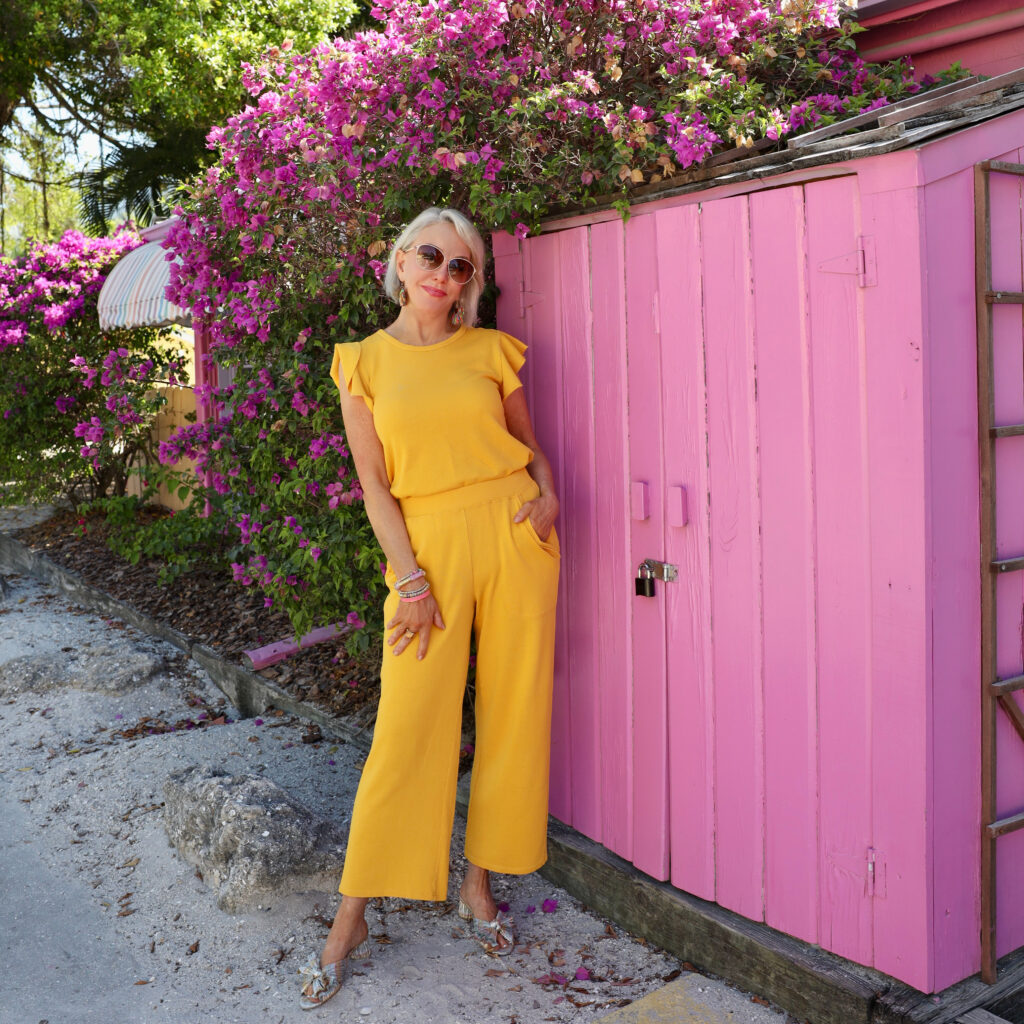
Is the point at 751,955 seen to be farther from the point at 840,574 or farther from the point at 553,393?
the point at 553,393

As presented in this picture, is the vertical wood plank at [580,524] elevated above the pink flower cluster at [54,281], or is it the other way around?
the pink flower cluster at [54,281]

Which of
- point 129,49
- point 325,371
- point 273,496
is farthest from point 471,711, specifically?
point 129,49

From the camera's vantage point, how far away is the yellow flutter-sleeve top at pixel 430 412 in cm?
306

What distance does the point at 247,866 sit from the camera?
3.54 metres

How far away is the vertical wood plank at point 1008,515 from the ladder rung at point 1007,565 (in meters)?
0.04

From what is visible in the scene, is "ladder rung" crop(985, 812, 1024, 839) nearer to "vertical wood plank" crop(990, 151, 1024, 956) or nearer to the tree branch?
"vertical wood plank" crop(990, 151, 1024, 956)

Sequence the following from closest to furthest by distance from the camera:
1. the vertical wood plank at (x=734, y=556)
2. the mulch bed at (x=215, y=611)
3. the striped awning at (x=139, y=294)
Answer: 1. the vertical wood plank at (x=734, y=556)
2. the mulch bed at (x=215, y=611)
3. the striped awning at (x=139, y=294)

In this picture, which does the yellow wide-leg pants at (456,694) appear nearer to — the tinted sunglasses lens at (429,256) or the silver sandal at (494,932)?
the silver sandal at (494,932)

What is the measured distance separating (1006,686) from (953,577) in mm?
332

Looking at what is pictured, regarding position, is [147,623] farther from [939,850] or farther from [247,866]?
[939,850]

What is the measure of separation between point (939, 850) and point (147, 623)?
5834 mm

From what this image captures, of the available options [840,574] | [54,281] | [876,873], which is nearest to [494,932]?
[876,873]

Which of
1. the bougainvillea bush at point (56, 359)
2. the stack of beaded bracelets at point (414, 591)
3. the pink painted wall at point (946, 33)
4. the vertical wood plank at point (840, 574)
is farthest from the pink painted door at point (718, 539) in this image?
the bougainvillea bush at point (56, 359)

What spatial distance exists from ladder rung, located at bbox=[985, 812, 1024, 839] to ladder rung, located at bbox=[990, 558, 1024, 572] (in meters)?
0.64
